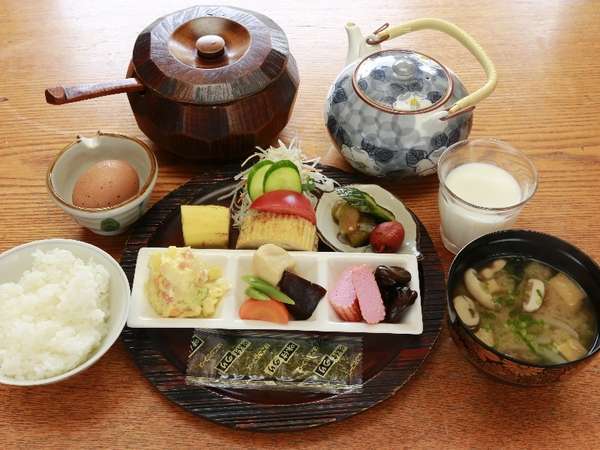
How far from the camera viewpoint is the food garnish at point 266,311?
1.39 metres

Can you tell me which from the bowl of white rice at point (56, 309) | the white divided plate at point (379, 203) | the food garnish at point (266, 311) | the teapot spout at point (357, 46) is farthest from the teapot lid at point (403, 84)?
the bowl of white rice at point (56, 309)

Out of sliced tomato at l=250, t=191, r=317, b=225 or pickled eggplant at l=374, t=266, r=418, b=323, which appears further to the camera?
sliced tomato at l=250, t=191, r=317, b=225

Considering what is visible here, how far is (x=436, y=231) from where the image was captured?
169 cm

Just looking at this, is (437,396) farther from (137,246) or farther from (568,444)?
(137,246)

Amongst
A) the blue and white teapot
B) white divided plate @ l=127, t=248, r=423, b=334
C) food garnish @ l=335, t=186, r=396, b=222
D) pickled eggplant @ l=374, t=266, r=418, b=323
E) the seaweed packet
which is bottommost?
the seaweed packet

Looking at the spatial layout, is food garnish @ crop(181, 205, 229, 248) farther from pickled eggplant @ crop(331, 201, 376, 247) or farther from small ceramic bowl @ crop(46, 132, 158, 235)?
pickled eggplant @ crop(331, 201, 376, 247)

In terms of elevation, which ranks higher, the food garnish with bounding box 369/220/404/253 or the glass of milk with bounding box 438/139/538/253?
the glass of milk with bounding box 438/139/538/253

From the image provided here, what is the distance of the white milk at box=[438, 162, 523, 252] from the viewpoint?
1530 mm

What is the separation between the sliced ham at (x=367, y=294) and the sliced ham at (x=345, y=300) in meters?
0.01

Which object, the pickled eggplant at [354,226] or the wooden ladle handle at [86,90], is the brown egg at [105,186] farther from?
the pickled eggplant at [354,226]

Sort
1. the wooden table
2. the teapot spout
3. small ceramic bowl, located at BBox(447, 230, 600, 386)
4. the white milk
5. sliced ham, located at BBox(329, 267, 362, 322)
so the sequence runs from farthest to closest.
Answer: the teapot spout → the white milk → sliced ham, located at BBox(329, 267, 362, 322) → the wooden table → small ceramic bowl, located at BBox(447, 230, 600, 386)

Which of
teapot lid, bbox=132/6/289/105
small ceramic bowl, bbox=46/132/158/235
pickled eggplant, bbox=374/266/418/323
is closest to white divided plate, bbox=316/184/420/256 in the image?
pickled eggplant, bbox=374/266/418/323

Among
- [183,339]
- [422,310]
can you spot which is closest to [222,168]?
[183,339]

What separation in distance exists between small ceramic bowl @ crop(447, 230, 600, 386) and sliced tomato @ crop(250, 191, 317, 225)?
42 cm
